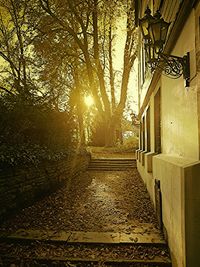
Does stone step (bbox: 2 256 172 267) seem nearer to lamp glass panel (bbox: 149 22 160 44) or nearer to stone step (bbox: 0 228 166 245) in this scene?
stone step (bbox: 0 228 166 245)

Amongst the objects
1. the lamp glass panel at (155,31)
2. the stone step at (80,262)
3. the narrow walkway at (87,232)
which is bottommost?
the stone step at (80,262)

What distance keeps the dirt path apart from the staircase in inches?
183

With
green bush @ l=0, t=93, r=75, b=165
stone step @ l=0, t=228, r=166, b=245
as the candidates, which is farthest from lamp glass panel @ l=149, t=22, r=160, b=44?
green bush @ l=0, t=93, r=75, b=165

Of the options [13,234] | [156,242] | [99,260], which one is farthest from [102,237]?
[13,234]

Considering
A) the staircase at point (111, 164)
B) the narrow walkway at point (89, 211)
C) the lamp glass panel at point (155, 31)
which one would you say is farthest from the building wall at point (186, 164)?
the staircase at point (111, 164)

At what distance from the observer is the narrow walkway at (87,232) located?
389 cm

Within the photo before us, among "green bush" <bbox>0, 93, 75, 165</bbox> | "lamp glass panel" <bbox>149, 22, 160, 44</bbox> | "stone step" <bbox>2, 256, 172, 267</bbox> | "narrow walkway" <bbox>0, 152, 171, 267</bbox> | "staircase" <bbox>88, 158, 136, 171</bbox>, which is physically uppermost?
"lamp glass panel" <bbox>149, 22, 160, 44</bbox>

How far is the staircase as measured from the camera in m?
13.8

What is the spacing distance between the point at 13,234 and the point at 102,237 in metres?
1.68

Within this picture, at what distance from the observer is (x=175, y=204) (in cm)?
335

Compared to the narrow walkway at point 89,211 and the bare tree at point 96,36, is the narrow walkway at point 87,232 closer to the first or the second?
the narrow walkway at point 89,211

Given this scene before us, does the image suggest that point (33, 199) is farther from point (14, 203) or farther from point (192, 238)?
point (192, 238)

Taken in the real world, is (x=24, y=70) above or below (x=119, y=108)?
above

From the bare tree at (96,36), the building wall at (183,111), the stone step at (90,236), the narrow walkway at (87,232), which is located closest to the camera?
the building wall at (183,111)
